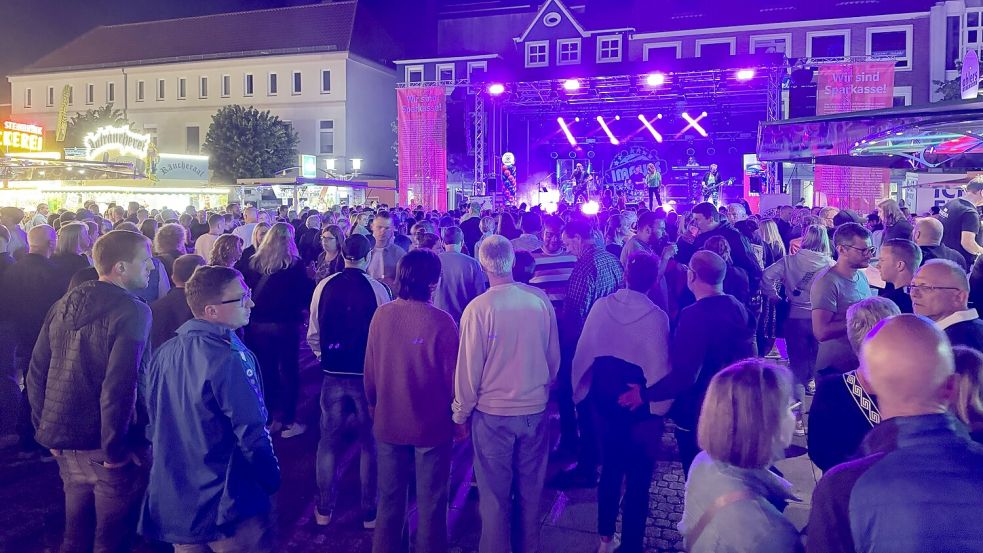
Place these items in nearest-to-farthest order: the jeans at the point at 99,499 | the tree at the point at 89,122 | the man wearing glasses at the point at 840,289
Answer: the jeans at the point at 99,499
the man wearing glasses at the point at 840,289
the tree at the point at 89,122

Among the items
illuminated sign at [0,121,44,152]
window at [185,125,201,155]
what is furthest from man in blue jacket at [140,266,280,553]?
window at [185,125,201,155]

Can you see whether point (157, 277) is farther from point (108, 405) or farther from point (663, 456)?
point (663, 456)

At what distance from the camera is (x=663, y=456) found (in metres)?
6.63

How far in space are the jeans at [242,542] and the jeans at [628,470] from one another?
2.24m

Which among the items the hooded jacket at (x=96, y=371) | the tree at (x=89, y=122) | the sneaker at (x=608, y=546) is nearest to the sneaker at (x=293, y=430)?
the hooded jacket at (x=96, y=371)

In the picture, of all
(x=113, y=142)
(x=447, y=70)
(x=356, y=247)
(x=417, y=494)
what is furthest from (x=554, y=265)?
(x=447, y=70)

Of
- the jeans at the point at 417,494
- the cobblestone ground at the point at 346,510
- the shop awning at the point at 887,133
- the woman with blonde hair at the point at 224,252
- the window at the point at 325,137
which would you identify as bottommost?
the cobblestone ground at the point at 346,510

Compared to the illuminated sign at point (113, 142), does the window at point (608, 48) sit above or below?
above

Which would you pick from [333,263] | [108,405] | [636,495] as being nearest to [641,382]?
[636,495]

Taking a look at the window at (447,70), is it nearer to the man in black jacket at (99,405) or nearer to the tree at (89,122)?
the tree at (89,122)

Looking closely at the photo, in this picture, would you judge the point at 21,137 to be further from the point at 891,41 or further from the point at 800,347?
the point at 891,41

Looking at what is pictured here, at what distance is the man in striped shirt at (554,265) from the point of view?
643 cm

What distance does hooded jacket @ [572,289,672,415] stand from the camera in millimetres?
4480

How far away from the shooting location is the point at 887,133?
491 centimetres
